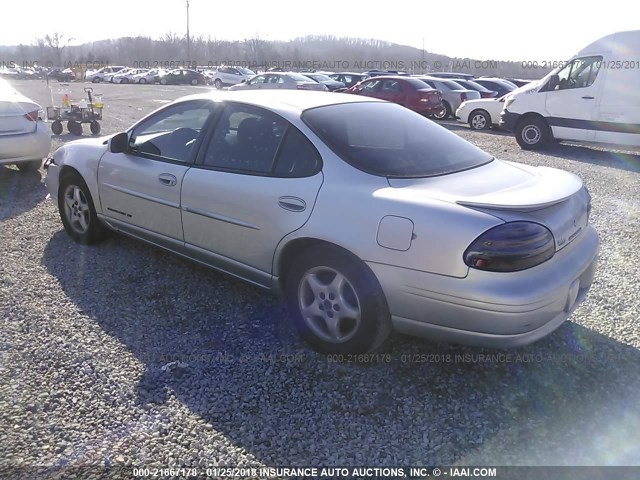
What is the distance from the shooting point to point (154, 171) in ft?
13.2

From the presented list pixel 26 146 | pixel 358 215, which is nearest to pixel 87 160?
pixel 358 215

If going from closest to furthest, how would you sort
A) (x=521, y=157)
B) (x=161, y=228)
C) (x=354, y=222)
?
1. (x=354, y=222)
2. (x=161, y=228)
3. (x=521, y=157)

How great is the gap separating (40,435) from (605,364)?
3040 mm

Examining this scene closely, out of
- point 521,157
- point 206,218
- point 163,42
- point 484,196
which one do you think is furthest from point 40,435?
point 163,42

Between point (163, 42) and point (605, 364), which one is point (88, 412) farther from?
point (163, 42)

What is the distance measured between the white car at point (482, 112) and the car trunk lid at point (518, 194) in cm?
1196

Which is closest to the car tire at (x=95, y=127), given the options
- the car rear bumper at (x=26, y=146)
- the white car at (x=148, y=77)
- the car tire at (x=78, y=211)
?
the car rear bumper at (x=26, y=146)

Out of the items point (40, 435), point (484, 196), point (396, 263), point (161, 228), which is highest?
point (484, 196)

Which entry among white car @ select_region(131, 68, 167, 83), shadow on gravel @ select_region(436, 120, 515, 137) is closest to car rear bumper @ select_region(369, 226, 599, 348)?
shadow on gravel @ select_region(436, 120, 515, 137)

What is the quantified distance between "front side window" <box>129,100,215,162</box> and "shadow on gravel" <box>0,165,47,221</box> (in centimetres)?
254

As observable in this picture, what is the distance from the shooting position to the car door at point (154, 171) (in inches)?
153

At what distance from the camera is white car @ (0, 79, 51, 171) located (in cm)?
692

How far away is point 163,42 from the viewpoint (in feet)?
332

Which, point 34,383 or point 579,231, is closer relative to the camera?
point 34,383
